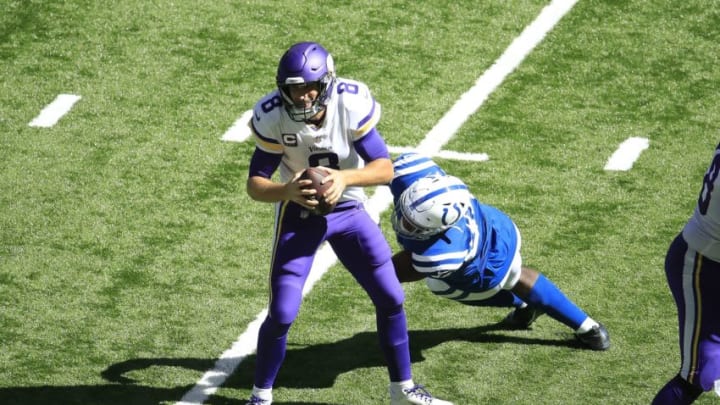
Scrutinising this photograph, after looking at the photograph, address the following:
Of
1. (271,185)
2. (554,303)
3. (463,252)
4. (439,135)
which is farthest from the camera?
(439,135)

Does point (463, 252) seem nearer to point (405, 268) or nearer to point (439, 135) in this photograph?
point (405, 268)

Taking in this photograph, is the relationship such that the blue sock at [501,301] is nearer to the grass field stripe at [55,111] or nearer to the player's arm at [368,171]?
the player's arm at [368,171]

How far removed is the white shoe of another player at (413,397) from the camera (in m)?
6.50

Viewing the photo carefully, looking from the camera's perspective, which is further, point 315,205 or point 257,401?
point 257,401

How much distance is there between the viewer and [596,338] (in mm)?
7082

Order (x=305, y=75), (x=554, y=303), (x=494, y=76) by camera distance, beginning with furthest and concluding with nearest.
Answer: (x=494, y=76), (x=554, y=303), (x=305, y=75)

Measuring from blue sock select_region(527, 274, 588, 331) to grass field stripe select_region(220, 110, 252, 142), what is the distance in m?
3.25

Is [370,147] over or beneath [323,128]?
beneath

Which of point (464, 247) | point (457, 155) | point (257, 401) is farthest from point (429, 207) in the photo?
point (457, 155)

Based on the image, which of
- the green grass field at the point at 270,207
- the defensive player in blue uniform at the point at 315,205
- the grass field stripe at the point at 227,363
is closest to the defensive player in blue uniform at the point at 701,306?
the green grass field at the point at 270,207

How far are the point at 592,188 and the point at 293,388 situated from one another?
2.94 m

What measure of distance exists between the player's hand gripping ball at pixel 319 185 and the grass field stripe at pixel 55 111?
4.28 metres

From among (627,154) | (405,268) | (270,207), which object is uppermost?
(405,268)

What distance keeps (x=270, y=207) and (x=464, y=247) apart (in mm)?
2434
